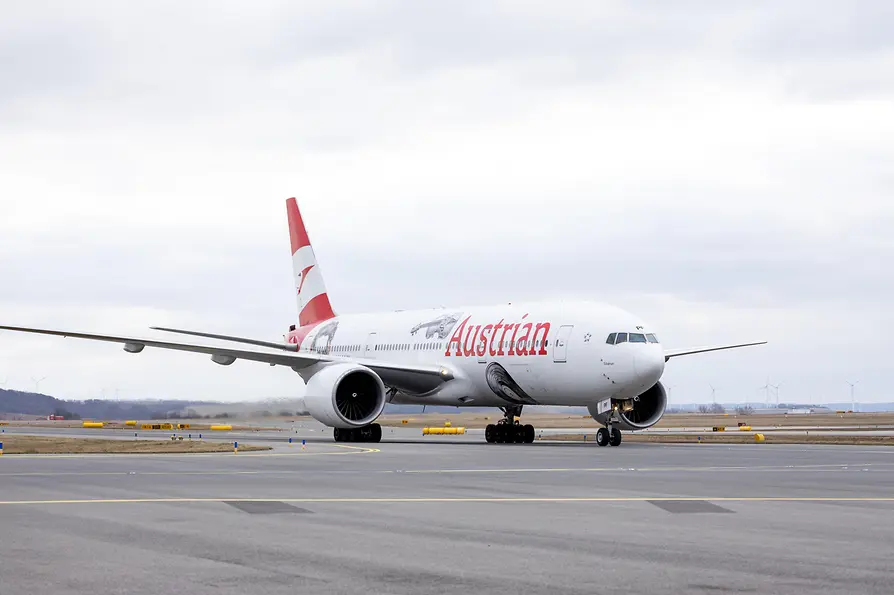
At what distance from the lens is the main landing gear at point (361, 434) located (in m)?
44.6

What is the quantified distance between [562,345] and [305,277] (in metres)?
21.5

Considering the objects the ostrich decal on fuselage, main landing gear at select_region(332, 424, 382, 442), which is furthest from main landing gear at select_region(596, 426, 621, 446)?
the ostrich decal on fuselage

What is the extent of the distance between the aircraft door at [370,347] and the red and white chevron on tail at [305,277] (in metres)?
5.99

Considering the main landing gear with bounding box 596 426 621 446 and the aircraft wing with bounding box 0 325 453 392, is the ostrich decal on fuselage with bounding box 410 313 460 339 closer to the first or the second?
the aircraft wing with bounding box 0 325 453 392

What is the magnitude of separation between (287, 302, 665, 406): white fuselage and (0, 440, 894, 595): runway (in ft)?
44.3

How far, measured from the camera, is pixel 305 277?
58.9m

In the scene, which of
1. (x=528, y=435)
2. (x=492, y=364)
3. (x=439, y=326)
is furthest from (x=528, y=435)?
(x=439, y=326)

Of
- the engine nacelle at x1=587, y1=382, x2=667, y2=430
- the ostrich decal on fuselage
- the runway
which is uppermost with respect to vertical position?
the ostrich decal on fuselage

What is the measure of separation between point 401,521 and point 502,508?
2205mm

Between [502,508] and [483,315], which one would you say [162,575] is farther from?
[483,315]

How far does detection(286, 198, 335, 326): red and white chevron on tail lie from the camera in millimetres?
58219

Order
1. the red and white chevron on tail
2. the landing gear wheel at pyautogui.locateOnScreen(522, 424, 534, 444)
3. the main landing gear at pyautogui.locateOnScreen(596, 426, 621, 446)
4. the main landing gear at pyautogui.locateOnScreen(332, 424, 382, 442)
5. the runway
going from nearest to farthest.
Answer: the runway → the main landing gear at pyautogui.locateOnScreen(596, 426, 621, 446) → the main landing gear at pyautogui.locateOnScreen(332, 424, 382, 442) → the landing gear wheel at pyautogui.locateOnScreen(522, 424, 534, 444) → the red and white chevron on tail

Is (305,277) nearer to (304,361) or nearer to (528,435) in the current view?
(304,361)

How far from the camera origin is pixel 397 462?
93.2 feet
